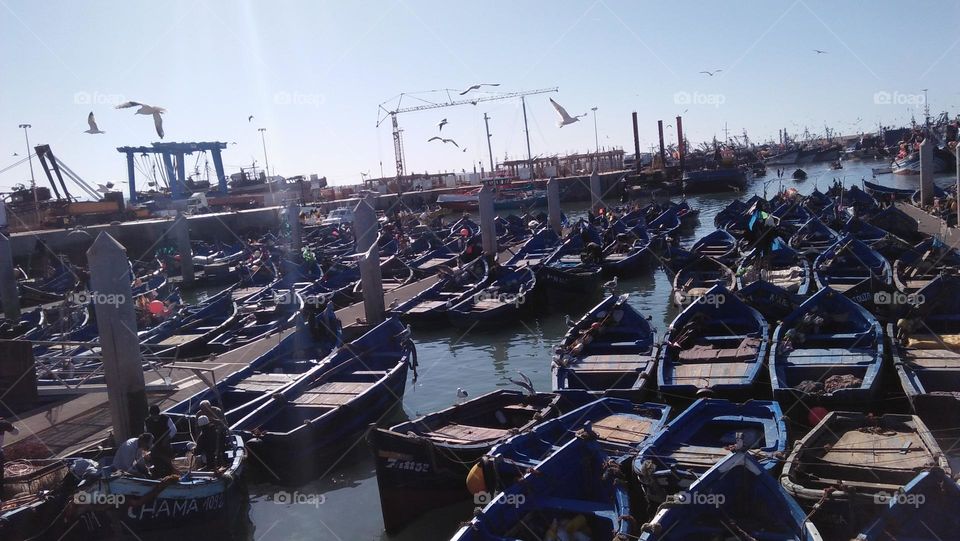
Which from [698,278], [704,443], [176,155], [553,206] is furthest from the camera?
[176,155]

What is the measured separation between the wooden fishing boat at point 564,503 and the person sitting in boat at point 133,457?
468cm

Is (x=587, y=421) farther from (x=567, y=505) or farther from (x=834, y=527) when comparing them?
(x=834, y=527)

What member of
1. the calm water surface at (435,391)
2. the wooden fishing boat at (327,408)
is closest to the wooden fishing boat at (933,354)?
the calm water surface at (435,391)

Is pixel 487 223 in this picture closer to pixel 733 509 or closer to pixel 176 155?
pixel 733 509

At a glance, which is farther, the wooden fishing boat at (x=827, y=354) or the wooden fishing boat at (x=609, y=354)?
the wooden fishing boat at (x=609, y=354)

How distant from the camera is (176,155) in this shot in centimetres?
6888

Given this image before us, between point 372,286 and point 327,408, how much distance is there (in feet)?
26.1

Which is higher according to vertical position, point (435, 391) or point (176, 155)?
point (176, 155)

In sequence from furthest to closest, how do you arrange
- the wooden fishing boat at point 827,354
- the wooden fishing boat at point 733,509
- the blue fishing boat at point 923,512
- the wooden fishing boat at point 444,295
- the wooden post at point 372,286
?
1. the wooden fishing boat at point 444,295
2. the wooden post at point 372,286
3. the wooden fishing boat at point 827,354
4. the wooden fishing boat at point 733,509
5. the blue fishing boat at point 923,512

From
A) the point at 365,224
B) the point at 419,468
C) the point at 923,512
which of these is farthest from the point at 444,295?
the point at 923,512

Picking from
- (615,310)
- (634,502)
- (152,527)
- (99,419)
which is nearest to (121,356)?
(99,419)

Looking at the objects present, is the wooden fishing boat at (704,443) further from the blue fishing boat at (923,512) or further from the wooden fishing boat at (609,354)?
the wooden fishing boat at (609,354)

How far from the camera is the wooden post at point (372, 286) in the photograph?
20922 millimetres

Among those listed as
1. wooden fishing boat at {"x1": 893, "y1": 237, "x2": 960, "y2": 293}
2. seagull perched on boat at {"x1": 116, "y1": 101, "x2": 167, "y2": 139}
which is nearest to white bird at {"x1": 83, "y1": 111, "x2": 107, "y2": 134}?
seagull perched on boat at {"x1": 116, "y1": 101, "x2": 167, "y2": 139}
